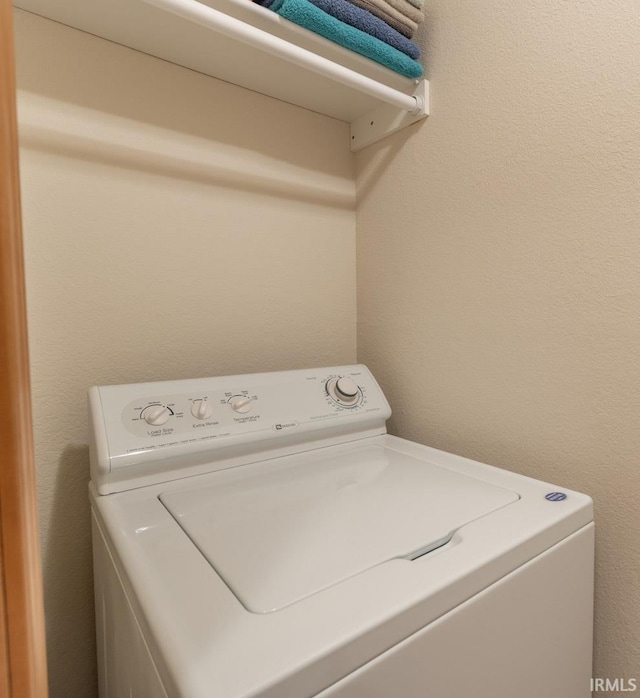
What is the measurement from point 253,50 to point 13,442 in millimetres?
967

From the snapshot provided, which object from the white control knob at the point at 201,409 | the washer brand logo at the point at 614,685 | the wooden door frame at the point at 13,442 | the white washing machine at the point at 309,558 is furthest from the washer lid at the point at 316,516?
the washer brand logo at the point at 614,685

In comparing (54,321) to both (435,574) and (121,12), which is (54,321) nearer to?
(121,12)

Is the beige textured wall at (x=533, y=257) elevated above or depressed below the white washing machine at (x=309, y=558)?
above

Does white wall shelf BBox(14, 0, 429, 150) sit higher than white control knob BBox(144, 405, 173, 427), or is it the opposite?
white wall shelf BBox(14, 0, 429, 150)

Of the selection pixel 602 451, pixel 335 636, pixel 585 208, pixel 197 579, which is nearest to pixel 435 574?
pixel 335 636

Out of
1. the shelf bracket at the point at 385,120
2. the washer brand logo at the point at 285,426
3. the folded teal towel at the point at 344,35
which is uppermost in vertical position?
the folded teal towel at the point at 344,35

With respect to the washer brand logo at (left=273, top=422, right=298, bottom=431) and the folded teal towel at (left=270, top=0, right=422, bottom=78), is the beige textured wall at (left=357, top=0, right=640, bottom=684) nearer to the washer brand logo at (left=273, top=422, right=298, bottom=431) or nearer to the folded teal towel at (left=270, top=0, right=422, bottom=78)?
the folded teal towel at (left=270, top=0, right=422, bottom=78)

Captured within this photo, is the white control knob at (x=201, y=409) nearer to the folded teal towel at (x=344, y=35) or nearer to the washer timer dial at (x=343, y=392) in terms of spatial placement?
the washer timer dial at (x=343, y=392)

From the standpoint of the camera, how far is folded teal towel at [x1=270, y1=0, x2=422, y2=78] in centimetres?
79

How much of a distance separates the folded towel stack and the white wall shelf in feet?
0.08

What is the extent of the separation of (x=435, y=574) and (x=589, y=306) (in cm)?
55

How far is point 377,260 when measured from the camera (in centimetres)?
119

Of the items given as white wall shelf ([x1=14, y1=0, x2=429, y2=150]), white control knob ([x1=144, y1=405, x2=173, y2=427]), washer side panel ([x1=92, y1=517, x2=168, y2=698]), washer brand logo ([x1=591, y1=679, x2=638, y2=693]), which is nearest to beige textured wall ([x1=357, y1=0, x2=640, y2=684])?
washer brand logo ([x1=591, y1=679, x2=638, y2=693])

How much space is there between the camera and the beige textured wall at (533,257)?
72 cm
